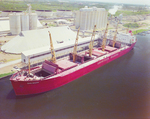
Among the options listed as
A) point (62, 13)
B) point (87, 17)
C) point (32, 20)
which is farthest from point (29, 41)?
point (62, 13)

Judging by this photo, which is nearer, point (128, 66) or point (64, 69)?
point (64, 69)

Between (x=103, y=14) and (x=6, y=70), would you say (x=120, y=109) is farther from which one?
(x=103, y=14)

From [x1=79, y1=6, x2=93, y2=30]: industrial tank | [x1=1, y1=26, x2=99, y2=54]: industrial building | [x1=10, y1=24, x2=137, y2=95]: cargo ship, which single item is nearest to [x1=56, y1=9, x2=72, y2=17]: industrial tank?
[x1=79, y1=6, x2=93, y2=30]: industrial tank

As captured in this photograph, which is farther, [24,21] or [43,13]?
[43,13]

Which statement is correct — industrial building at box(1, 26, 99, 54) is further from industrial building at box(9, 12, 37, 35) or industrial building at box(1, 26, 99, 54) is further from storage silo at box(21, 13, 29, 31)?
storage silo at box(21, 13, 29, 31)

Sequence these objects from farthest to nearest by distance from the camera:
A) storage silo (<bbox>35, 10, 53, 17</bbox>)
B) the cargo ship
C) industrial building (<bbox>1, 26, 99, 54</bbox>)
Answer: storage silo (<bbox>35, 10, 53, 17</bbox>), industrial building (<bbox>1, 26, 99, 54</bbox>), the cargo ship

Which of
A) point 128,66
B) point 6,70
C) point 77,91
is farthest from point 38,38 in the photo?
point 128,66

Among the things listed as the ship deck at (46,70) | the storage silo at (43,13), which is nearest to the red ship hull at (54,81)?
the ship deck at (46,70)

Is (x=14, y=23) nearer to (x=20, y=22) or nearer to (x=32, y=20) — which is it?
(x=20, y=22)
